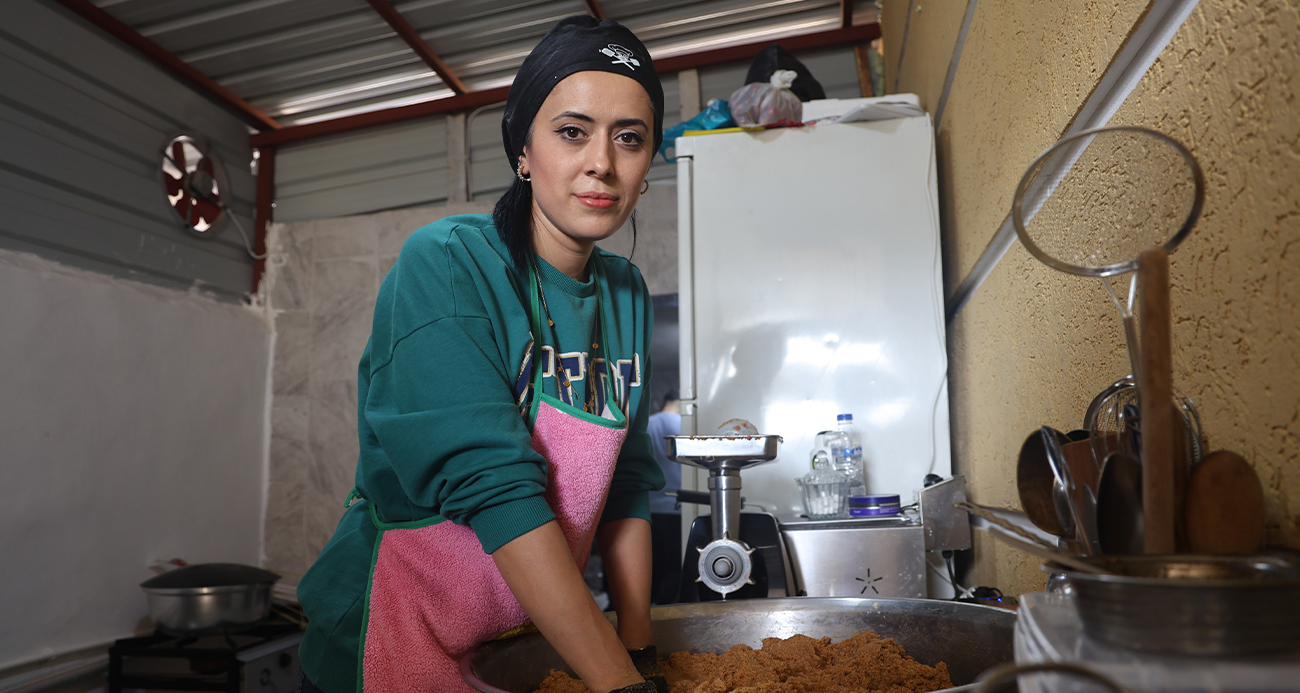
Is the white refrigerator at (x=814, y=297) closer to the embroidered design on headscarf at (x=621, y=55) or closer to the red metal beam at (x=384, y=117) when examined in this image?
the embroidered design on headscarf at (x=621, y=55)

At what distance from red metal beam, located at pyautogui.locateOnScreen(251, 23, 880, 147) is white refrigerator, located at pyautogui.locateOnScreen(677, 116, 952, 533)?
184 cm

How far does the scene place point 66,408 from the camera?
3.23 m

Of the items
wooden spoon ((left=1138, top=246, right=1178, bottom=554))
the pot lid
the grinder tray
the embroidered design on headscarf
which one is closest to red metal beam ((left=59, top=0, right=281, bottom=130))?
the pot lid

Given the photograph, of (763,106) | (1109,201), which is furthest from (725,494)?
(763,106)

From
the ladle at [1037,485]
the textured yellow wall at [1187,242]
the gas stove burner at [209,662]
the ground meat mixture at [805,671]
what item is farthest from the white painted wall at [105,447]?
the ladle at [1037,485]

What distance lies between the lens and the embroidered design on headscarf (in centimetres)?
101

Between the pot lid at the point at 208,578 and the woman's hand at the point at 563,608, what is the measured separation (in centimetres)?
272

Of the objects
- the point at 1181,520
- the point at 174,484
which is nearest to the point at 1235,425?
the point at 1181,520

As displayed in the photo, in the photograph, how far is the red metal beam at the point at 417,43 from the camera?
3622 millimetres

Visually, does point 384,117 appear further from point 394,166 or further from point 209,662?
point 209,662

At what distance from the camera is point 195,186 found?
13.7 ft

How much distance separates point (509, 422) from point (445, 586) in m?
0.26

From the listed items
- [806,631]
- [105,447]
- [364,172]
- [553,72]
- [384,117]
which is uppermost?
[384,117]

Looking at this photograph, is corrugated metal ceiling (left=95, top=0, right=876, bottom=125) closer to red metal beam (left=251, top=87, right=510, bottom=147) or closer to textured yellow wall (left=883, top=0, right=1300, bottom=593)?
red metal beam (left=251, top=87, right=510, bottom=147)
